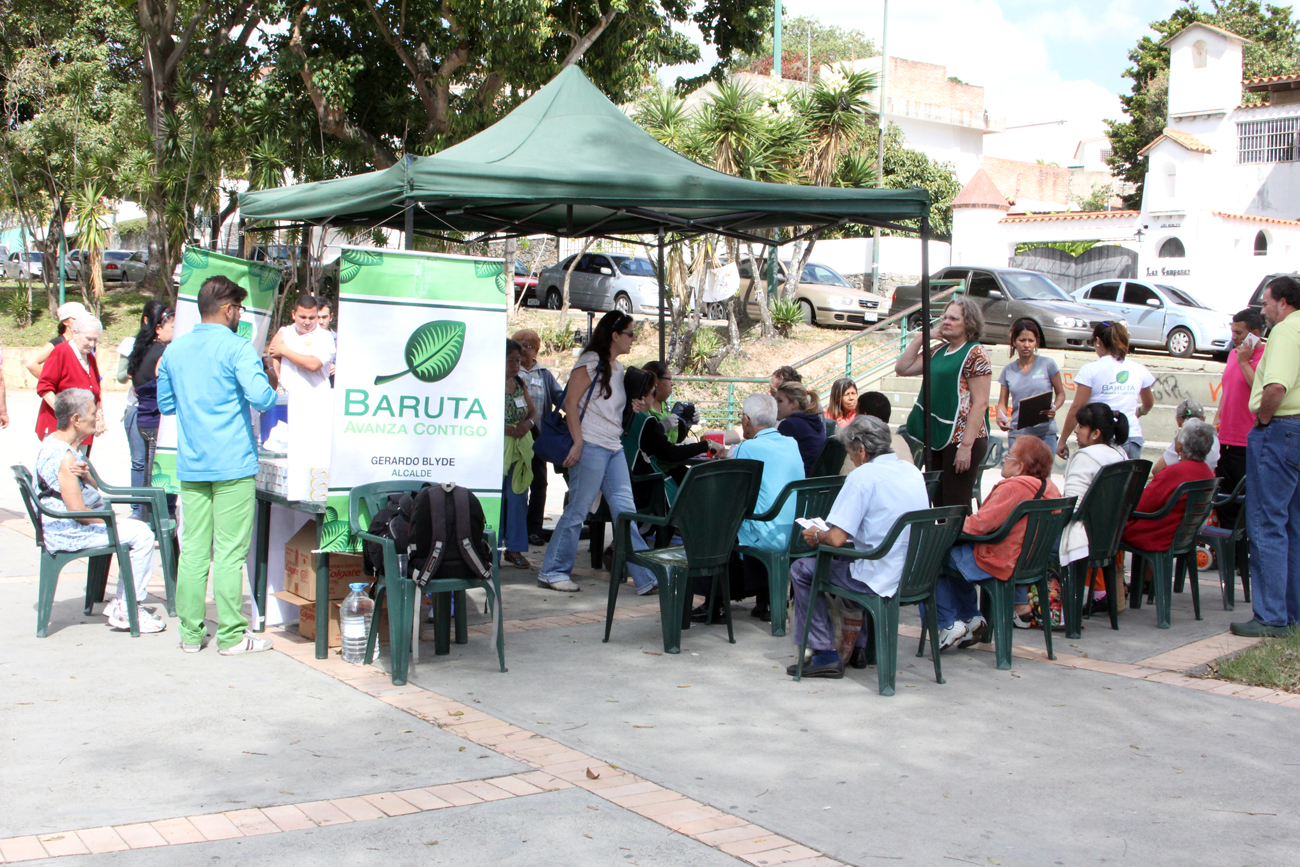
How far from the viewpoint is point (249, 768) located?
421 centimetres

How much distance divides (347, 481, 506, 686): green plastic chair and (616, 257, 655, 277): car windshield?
20404 mm

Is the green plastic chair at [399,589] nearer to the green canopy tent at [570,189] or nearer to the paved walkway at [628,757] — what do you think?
the paved walkway at [628,757]

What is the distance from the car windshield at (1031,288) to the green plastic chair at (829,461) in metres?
13.5

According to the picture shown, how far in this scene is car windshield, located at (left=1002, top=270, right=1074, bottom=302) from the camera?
19.7 meters

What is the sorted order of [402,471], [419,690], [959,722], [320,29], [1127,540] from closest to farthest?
[959,722] < [419,690] < [402,471] < [1127,540] < [320,29]

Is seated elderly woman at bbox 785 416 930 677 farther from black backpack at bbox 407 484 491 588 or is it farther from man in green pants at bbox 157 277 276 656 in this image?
man in green pants at bbox 157 277 276 656

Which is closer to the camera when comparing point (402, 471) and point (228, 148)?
point (402, 471)

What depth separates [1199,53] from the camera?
33094 millimetres

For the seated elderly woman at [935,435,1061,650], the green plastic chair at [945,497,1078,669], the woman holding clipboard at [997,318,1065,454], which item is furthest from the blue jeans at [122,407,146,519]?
the woman holding clipboard at [997,318,1065,454]

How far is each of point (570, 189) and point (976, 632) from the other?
3.17 meters

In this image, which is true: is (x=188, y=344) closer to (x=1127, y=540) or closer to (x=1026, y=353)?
(x=1127, y=540)

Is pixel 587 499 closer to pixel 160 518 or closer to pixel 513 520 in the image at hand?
pixel 513 520

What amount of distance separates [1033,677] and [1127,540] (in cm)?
156

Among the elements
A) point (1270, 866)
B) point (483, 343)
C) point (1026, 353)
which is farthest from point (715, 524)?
point (1026, 353)
